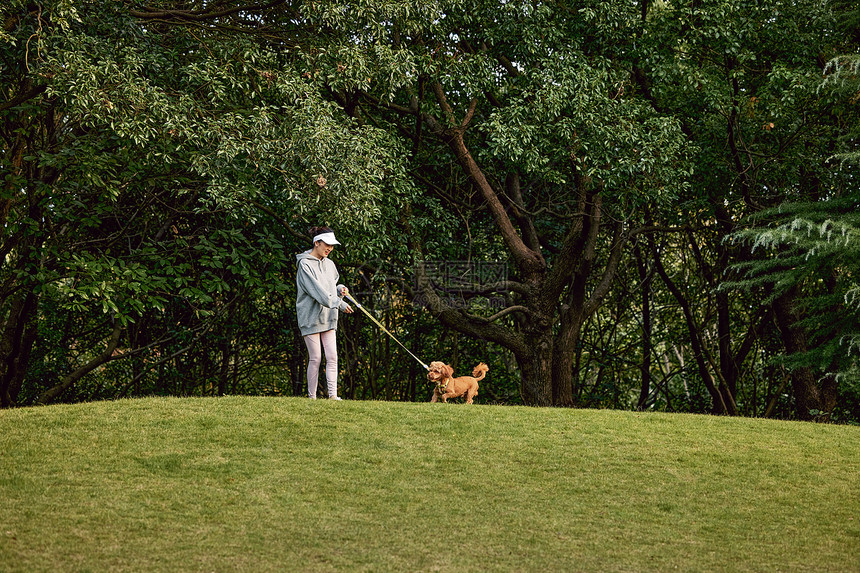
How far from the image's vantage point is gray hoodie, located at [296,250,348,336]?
1043 centimetres

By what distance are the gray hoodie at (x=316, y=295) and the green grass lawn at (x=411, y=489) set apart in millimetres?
943

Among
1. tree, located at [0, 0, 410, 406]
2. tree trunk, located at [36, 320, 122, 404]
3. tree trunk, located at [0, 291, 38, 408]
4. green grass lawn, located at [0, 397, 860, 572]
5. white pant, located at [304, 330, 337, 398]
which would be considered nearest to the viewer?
green grass lawn, located at [0, 397, 860, 572]

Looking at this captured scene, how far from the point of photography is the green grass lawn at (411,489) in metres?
6.38

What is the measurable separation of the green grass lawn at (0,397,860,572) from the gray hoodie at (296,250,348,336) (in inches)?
37.1

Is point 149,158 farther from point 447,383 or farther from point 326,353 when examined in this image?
point 447,383

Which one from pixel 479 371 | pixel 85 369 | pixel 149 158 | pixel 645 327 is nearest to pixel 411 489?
pixel 479 371

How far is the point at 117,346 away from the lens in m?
16.3

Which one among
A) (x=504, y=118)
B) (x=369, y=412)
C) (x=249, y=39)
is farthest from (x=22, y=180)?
(x=504, y=118)

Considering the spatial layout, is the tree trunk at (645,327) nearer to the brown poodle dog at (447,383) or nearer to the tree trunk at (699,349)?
the tree trunk at (699,349)

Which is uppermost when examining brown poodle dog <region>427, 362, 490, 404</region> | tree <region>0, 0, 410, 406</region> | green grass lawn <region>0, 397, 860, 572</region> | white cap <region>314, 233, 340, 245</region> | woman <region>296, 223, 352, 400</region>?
tree <region>0, 0, 410, 406</region>

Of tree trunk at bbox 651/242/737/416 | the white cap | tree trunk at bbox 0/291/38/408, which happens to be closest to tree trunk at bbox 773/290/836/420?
tree trunk at bbox 651/242/737/416

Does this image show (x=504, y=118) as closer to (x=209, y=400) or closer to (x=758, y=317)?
(x=209, y=400)

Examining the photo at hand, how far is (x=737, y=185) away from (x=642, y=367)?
6.23 metres

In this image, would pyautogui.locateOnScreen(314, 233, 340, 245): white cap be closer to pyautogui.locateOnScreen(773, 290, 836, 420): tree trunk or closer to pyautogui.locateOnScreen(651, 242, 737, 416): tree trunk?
pyautogui.locateOnScreen(773, 290, 836, 420): tree trunk
